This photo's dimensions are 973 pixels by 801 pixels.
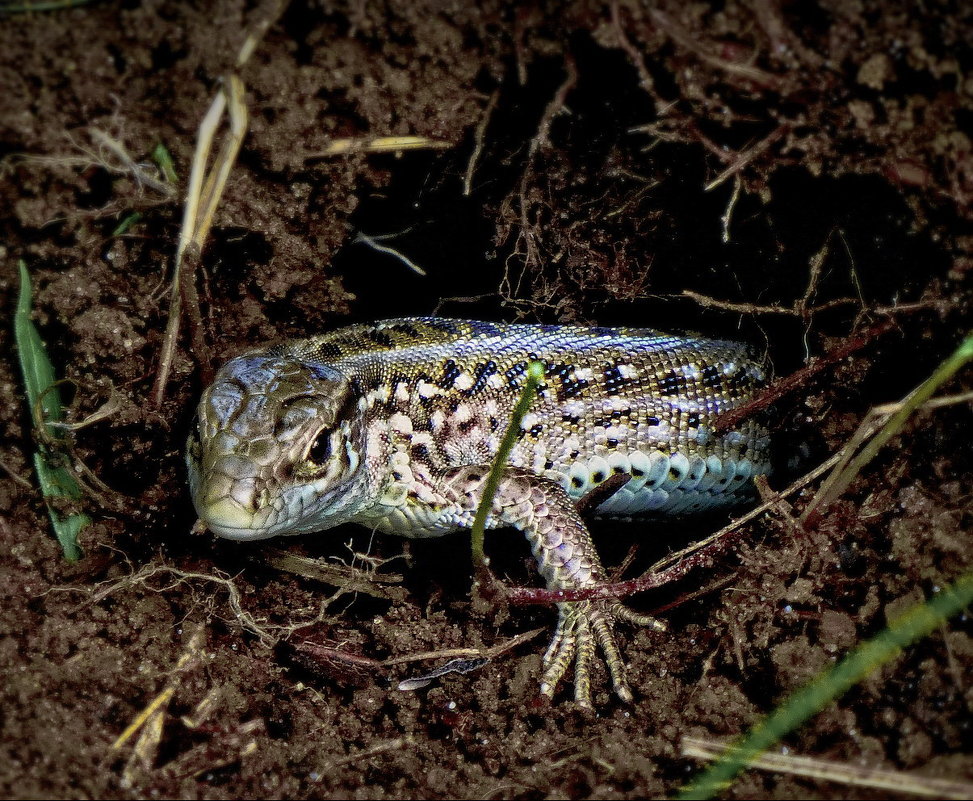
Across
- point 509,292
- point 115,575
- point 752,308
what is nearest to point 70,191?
point 115,575

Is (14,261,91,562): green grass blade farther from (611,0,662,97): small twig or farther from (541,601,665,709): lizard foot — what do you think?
(611,0,662,97): small twig

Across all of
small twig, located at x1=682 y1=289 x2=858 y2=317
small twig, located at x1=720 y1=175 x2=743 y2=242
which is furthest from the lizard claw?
small twig, located at x1=720 y1=175 x2=743 y2=242

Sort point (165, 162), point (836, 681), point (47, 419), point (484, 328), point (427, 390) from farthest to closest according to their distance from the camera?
point (484, 328)
point (427, 390)
point (47, 419)
point (165, 162)
point (836, 681)

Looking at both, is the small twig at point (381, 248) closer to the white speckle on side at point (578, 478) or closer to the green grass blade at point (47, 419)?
the white speckle on side at point (578, 478)

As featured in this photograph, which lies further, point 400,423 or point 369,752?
point 400,423

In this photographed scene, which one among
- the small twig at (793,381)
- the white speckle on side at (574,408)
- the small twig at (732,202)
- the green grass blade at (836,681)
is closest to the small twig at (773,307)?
the small twig at (793,381)

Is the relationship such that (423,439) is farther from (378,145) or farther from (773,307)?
(773,307)

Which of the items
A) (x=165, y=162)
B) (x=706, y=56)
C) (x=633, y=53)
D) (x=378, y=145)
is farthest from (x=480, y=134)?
(x=165, y=162)

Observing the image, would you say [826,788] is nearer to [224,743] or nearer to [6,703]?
[224,743]

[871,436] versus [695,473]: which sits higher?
[871,436]

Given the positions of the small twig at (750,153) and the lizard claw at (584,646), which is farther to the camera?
the lizard claw at (584,646)
